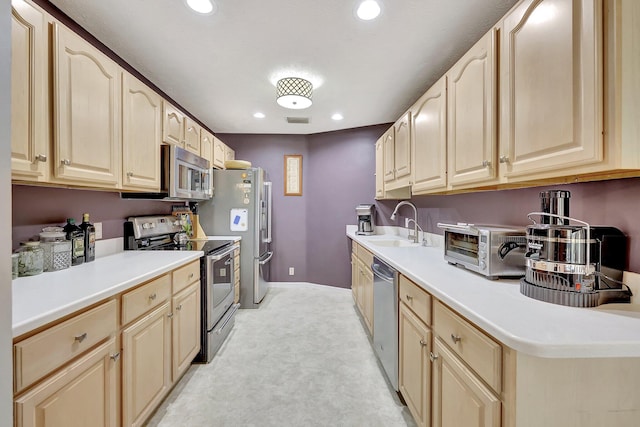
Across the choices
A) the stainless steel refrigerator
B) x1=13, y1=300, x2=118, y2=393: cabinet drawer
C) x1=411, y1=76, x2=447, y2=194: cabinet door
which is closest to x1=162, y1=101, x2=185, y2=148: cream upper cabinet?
the stainless steel refrigerator

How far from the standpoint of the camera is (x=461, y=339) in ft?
3.48

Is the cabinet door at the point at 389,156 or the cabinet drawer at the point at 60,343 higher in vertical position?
the cabinet door at the point at 389,156

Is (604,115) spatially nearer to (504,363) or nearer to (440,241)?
(504,363)

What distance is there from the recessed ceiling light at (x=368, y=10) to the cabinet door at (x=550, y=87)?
702mm

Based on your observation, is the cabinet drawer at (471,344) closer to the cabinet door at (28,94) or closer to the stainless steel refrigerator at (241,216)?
the cabinet door at (28,94)

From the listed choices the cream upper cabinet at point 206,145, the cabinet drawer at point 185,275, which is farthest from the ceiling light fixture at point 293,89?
the cabinet drawer at point 185,275

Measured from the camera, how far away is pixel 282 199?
14.3 feet

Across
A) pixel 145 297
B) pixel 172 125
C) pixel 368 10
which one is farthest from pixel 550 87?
pixel 172 125

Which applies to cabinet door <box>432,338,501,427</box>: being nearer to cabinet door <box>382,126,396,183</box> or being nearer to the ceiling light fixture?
cabinet door <box>382,126,396,183</box>

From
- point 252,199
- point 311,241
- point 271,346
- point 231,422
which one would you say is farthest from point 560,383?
point 311,241

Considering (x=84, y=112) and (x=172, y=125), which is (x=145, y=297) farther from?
(x=172, y=125)

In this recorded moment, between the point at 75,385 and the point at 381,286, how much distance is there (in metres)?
1.72

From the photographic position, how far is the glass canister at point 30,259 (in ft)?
4.44

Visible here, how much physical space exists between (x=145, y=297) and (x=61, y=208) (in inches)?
32.3
